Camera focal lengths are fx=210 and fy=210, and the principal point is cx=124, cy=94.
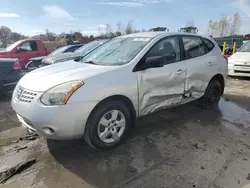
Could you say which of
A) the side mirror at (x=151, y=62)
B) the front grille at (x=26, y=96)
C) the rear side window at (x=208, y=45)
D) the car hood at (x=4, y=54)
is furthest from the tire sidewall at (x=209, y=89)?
the car hood at (x=4, y=54)

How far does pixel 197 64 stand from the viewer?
3.98m

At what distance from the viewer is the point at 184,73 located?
3.73m

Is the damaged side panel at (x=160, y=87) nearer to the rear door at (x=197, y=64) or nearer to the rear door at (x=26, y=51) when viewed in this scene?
the rear door at (x=197, y=64)

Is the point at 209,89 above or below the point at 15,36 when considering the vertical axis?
below

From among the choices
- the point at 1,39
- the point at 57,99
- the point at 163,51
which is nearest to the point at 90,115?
the point at 57,99

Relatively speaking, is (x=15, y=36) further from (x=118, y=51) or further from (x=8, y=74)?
(x=118, y=51)

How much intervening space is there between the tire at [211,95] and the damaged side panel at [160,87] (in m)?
0.98

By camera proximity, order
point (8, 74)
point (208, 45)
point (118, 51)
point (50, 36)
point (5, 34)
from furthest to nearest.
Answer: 1. point (50, 36)
2. point (5, 34)
3. point (8, 74)
4. point (208, 45)
5. point (118, 51)

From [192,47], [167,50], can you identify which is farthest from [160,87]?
[192,47]

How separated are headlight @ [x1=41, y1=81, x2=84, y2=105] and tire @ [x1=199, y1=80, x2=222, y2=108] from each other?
9.86 ft

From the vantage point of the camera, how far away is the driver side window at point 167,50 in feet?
11.3

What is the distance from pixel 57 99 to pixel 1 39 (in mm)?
32505

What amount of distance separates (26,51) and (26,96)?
8019 millimetres

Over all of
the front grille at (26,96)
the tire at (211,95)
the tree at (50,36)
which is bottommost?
the tire at (211,95)
